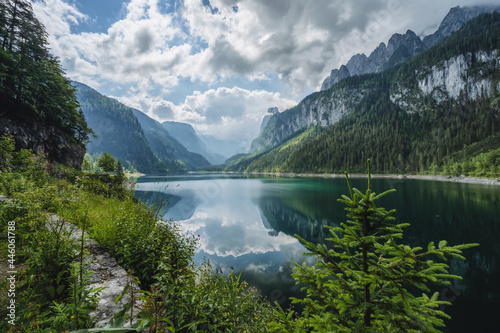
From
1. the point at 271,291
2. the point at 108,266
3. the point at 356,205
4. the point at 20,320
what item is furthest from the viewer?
the point at 271,291

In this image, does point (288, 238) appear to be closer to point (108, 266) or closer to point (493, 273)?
point (493, 273)

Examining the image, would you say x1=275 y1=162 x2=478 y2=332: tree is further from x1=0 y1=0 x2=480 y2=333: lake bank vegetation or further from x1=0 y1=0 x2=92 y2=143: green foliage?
x1=0 y1=0 x2=92 y2=143: green foliage

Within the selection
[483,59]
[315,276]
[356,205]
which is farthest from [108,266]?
[483,59]

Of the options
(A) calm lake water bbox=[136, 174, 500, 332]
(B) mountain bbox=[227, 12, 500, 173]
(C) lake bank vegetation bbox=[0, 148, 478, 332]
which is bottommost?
(A) calm lake water bbox=[136, 174, 500, 332]

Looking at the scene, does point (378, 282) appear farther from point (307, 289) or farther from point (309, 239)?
point (309, 239)

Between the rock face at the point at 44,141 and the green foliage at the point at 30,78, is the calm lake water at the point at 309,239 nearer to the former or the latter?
the rock face at the point at 44,141

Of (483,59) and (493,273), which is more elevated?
(483,59)

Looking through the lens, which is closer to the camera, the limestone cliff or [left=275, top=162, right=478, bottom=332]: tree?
[left=275, top=162, right=478, bottom=332]: tree

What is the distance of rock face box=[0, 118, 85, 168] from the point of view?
15680mm

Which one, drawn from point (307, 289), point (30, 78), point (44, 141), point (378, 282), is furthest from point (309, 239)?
point (30, 78)

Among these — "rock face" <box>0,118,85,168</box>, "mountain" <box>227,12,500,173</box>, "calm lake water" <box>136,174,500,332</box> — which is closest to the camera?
"calm lake water" <box>136,174,500,332</box>

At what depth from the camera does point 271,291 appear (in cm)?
1029

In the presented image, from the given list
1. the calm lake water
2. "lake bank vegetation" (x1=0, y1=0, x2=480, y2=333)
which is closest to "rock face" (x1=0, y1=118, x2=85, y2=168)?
the calm lake water

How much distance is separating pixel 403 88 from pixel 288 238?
24762 centimetres
